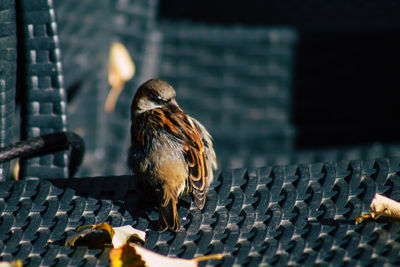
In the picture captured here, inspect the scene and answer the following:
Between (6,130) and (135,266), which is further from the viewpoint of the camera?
(6,130)

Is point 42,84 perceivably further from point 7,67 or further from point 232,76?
point 232,76

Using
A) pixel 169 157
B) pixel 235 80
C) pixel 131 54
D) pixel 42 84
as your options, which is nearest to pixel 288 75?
pixel 235 80

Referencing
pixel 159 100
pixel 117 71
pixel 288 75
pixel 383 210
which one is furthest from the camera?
pixel 288 75

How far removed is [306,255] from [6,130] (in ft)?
3.63

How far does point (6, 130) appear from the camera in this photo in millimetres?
1861

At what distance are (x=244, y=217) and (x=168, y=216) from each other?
0.71 feet

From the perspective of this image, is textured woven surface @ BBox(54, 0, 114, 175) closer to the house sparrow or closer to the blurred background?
the blurred background

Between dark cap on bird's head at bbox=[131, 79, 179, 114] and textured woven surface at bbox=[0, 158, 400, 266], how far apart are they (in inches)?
27.3

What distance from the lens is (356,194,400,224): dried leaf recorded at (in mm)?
1444

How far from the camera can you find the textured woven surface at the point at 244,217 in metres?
1.36

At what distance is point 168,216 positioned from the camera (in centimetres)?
156

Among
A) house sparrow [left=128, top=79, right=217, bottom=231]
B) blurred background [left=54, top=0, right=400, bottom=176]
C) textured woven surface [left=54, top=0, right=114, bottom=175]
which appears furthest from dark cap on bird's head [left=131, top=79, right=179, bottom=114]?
blurred background [left=54, top=0, right=400, bottom=176]

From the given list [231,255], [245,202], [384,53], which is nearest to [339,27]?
[384,53]

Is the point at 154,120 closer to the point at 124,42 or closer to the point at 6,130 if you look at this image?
the point at 6,130
